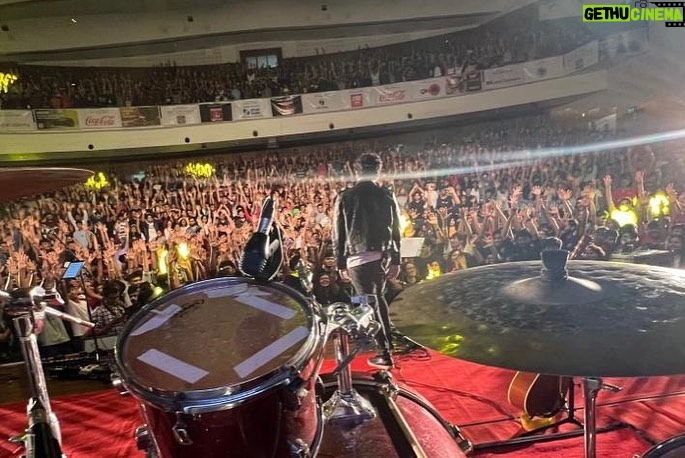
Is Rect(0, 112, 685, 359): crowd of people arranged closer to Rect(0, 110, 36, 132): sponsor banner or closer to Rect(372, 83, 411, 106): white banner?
Rect(372, 83, 411, 106): white banner

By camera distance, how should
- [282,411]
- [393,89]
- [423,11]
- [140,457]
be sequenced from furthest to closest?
[393,89] < [423,11] < [140,457] < [282,411]

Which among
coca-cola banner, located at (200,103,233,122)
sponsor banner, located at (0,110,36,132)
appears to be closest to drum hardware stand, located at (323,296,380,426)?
coca-cola banner, located at (200,103,233,122)

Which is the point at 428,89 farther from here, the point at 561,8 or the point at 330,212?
the point at 330,212

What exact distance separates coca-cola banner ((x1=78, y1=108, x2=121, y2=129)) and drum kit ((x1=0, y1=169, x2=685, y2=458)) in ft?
7.49

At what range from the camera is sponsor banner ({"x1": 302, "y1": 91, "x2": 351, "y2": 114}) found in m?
3.19

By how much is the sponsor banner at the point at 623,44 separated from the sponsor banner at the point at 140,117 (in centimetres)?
300

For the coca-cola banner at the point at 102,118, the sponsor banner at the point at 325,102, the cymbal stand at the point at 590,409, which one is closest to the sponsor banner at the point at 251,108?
the sponsor banner at the point at 325,102

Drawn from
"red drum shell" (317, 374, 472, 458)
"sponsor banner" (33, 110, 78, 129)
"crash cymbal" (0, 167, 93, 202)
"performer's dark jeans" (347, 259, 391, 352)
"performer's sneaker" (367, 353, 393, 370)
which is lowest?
"performer's sneaker" (367, 353, 393, 370)

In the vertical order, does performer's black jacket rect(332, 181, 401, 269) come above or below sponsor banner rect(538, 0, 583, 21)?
below

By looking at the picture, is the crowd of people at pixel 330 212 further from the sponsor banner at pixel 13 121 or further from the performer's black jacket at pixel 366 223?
the sponsor banner at pixel 13 121

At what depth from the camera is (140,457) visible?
7.89 feet

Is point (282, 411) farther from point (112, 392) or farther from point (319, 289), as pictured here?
point (112, 392)

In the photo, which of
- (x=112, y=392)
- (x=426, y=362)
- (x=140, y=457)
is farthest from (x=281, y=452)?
(x=112, y=392)

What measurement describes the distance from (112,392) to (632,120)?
4.00 m
